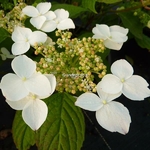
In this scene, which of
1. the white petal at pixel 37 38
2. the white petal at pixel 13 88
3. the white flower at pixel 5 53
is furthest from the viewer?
the white flower at pixel 5 53

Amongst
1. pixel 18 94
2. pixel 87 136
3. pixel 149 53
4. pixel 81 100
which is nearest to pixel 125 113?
pixel 81 100

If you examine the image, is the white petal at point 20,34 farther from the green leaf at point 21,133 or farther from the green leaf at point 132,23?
the green leaf at point 132,23

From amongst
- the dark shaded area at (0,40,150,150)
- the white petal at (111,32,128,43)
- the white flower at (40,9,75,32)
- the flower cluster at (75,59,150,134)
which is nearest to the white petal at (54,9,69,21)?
the white flower at (40,9,75,32)

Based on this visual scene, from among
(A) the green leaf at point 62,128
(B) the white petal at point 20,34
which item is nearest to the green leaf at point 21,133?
(A) the green leaf at point 62,128

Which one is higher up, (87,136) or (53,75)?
(53,75)

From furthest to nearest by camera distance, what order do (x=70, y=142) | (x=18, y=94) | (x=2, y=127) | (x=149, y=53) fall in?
(x=149, y=53), (x=2, y=127), (x=70, y=142), (x=18, y=94)

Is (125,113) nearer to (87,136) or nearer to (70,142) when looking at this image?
(70,142)

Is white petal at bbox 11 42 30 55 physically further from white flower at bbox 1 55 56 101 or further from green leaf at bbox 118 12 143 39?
green leaf at bbox 118 12 143 39
